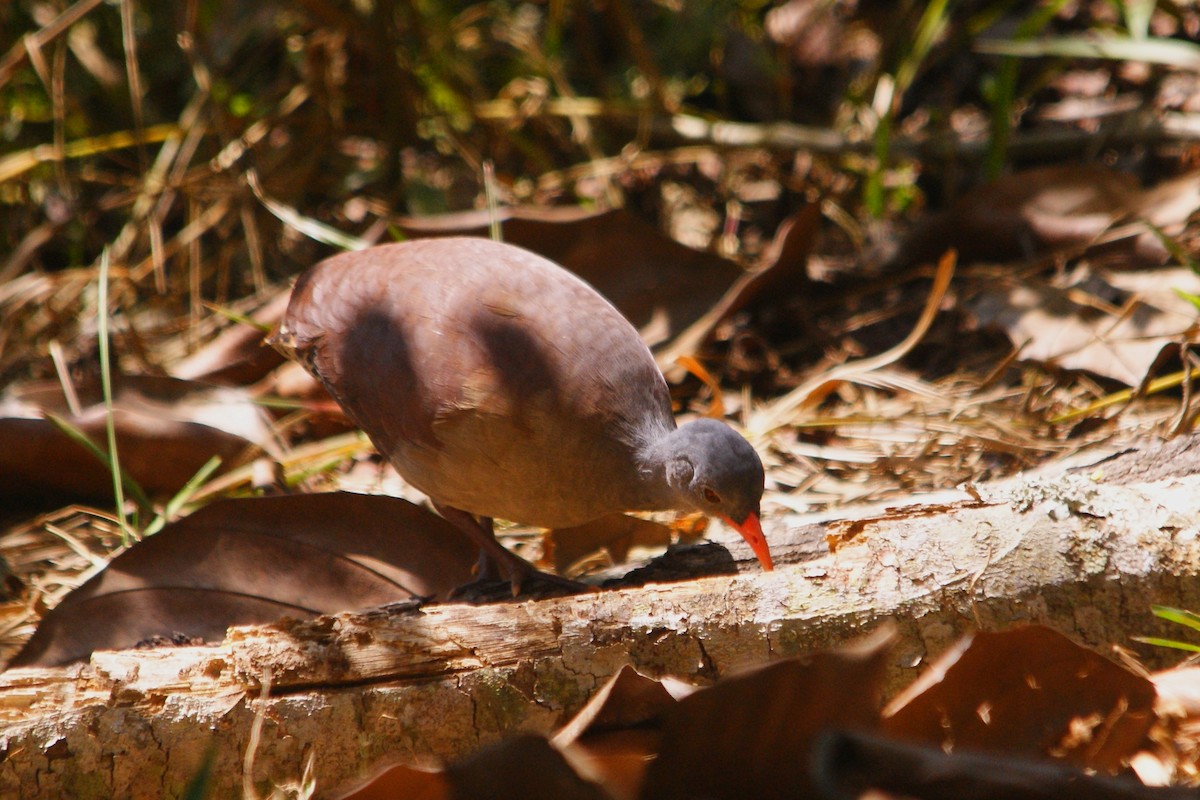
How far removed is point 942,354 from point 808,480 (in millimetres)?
937

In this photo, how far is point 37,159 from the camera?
189 inches

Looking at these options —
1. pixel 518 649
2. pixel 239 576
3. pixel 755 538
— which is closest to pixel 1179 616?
pixel 755 538

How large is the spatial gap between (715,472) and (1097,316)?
1.63 metres

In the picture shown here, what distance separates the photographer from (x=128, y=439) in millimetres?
3424

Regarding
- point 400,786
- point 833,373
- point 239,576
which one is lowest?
point 239,576

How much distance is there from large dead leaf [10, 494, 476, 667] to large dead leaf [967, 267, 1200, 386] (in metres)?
2.10

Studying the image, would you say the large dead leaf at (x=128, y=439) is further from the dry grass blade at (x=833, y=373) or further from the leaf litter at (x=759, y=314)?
the dry grass blade at (x=833, y=373)

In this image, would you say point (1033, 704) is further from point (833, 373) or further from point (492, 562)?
point (833, 373)

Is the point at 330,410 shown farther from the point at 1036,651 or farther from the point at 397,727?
the point at 1036,651

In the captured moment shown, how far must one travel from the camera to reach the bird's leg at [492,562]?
2824 mm

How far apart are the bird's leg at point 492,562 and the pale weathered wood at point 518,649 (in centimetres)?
57

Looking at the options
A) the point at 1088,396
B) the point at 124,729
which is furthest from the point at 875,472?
the point at 124,729

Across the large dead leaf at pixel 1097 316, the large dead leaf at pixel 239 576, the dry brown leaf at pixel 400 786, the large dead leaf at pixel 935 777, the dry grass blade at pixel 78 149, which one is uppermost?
the large dead leaf at pixel 935 777

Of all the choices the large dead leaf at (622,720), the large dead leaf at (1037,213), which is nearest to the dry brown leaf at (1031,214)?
the large dead leaf at (1037,213)
